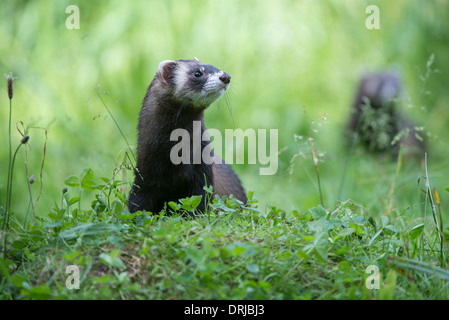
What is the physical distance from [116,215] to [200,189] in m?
0.95

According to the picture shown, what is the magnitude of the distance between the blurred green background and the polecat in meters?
2.48

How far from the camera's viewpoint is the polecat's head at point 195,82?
3.55m

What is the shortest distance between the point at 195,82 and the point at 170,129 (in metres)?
0.35

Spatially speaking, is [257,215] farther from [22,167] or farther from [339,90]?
[339,90]

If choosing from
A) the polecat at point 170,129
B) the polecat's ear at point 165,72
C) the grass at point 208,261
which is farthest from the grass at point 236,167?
the polecat's ear at point 165,72

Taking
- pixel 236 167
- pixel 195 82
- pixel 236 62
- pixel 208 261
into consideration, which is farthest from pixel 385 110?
pixel 208 261

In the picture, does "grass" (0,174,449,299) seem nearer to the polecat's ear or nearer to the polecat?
the polecat

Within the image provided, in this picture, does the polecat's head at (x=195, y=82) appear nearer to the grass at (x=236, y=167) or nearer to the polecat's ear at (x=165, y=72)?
the polecat's ear at (x=165, y=72)

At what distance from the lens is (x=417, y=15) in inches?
308

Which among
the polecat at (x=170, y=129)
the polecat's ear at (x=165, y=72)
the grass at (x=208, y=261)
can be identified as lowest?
the grass at (x=208, y=261)

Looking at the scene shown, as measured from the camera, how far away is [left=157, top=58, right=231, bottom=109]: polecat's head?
3.55m

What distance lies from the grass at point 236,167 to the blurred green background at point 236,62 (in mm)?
19

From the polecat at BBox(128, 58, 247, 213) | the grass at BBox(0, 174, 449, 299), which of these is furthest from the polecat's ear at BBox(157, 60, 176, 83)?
the grass at BBox(0, 174, 449, 299)

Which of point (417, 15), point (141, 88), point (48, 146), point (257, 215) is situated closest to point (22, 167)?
point (48, 146)
